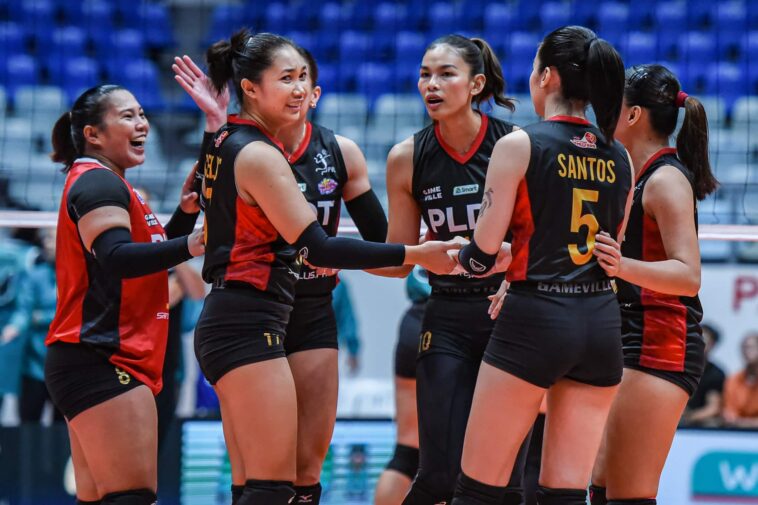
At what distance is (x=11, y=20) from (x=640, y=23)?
6.86 metres

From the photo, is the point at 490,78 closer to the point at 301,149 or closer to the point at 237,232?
the point at 301,149

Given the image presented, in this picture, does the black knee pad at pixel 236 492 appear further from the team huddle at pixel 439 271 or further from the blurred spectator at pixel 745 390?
the blurred spectator at pixel 745 390

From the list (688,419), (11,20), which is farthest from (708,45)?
(11,20)

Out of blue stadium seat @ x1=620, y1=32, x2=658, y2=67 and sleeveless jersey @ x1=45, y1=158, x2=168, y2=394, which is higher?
blue stadium seat @ x1=620, y1=32, x2=658, y2=67

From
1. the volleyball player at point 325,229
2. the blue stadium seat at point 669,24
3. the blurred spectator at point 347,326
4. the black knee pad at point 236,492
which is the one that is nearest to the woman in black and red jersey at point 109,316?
the black knee pad at point 236,492

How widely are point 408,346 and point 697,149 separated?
1.83 metres

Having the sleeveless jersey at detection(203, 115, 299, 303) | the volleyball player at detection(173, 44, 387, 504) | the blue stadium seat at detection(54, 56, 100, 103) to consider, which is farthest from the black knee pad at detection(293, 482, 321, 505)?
the blue stadium seat at detection(54, 56, 100, 103)

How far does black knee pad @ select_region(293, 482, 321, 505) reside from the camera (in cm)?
416

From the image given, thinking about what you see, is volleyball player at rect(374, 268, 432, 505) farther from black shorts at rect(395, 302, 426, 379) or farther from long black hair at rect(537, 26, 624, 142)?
long black hair at rect(537, 26, 624, 142)

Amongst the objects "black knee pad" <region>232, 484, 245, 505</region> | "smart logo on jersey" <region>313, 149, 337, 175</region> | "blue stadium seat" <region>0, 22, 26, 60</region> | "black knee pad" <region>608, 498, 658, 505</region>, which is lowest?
"black knee pad" <region>232, 484, 245, 505</region>

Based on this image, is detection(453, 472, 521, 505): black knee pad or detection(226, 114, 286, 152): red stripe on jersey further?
detection(226, 114, 286, 152): red stripe on jersey

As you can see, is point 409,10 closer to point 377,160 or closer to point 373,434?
point 377,160

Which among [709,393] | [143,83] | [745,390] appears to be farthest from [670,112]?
[143,83]

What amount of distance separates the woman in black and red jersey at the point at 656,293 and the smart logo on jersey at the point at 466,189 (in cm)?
61
